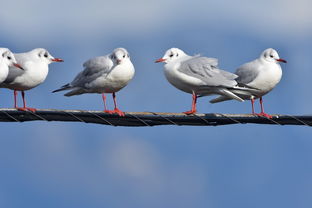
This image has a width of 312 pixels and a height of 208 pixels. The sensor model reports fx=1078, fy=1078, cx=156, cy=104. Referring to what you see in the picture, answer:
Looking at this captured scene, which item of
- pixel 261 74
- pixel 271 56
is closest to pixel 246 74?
pixel 261 74

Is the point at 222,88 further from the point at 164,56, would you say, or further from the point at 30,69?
the point at 30,69

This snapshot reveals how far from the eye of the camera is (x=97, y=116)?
2058 centimetres

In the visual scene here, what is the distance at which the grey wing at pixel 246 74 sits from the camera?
82.6 ft

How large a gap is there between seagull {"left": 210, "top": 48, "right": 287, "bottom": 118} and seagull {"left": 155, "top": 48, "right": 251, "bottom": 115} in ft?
3.76

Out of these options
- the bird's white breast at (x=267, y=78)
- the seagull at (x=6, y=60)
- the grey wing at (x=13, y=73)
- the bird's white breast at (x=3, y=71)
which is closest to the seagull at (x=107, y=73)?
the grey wing at (x=13, y=73)

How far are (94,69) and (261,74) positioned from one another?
4.03 meters

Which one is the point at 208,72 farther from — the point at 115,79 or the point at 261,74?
the point at 115,79

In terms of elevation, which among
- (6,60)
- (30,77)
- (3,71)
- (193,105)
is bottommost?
(193,105)

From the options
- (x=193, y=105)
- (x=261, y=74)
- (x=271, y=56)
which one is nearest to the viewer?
(x=193, y=105)

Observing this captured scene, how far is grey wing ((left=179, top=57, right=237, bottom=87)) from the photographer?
2367 cm

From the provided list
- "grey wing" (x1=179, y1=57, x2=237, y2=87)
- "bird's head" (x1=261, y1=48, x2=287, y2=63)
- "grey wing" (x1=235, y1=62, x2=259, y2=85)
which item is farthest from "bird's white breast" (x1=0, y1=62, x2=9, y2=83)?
"bird's head" (x1=261, y1=48, x2=287, y2=63)

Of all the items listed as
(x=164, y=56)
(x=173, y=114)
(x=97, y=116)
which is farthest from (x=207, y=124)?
(x=164, y=56)

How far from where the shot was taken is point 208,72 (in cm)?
2381

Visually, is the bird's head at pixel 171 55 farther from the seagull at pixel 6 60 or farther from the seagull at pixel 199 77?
the seagull at pixel 6 60
